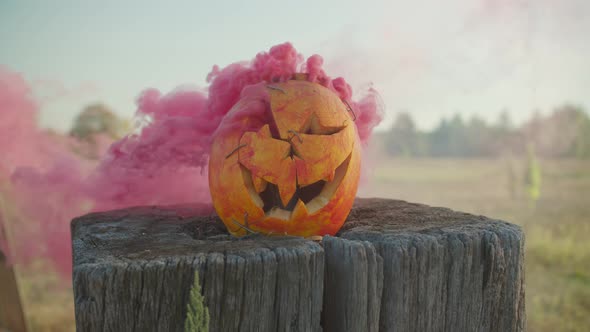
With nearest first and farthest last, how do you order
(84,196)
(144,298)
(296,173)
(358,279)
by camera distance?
(144,298)
(358,279)
(296,173)
(84,196)

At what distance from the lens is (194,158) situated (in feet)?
7.91

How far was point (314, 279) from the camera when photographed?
5.26 ft

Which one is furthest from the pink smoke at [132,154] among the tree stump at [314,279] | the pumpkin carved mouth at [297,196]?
the tree stump at [314,279]

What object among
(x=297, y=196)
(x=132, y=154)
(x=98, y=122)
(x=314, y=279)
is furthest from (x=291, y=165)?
(x=98, y=122)

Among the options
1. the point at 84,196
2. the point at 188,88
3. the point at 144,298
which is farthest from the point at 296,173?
the point at 84,196

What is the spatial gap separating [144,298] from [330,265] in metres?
0.57

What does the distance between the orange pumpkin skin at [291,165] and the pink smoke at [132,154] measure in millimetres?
103

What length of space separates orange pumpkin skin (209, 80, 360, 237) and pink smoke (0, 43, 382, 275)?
10 centimetres

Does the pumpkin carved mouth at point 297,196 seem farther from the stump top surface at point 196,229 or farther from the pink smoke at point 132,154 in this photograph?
the pink smoke at point 132,154

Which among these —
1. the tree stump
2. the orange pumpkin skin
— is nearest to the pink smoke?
the orange pumpkin skin

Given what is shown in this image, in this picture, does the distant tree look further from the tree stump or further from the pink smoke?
the tree stump

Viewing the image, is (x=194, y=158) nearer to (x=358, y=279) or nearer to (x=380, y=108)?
(x=380, y=108)

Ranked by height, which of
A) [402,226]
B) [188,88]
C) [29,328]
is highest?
[188,88]

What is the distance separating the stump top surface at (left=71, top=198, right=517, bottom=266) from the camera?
168 centimetres
